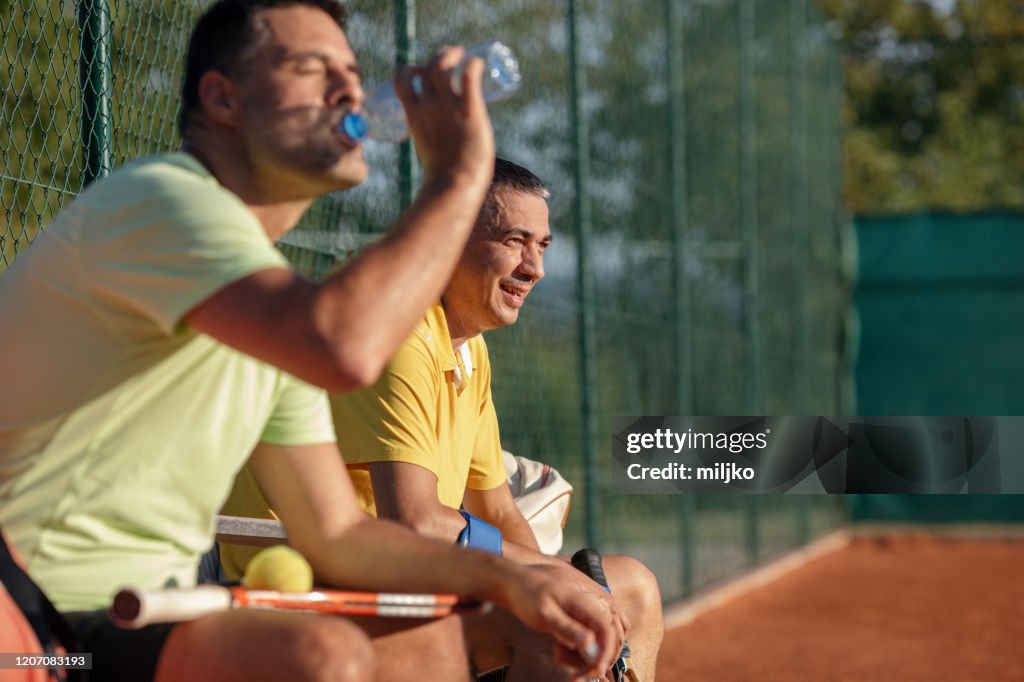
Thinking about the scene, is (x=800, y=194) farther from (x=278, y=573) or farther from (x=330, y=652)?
(x=330, y=652)

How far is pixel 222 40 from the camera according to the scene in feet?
6.70

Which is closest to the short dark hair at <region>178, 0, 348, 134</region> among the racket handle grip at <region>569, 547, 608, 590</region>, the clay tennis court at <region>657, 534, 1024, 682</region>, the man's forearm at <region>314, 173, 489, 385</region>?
the man's forearm at <region>314, 173, 489, 385</region>

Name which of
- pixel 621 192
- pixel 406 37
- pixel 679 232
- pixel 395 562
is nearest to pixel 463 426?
pixel 395 562

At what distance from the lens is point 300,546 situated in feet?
7.11

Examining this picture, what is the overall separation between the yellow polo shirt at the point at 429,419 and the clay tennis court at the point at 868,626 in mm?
2689

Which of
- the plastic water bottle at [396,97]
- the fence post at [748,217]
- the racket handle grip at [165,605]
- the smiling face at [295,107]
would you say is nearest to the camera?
the racket handle grip at [165,605]

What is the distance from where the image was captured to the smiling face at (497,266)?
3.50 m

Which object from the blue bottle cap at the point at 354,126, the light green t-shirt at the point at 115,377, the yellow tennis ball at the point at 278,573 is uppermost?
the blue bottle cap at the point at 354,126

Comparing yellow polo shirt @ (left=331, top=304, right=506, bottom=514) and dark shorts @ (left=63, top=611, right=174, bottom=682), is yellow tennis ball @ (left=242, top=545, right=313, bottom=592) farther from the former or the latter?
yellow polo shirt @ (left=331, top=304, right=506, bottom=514)

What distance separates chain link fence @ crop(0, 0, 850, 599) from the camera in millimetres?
3759

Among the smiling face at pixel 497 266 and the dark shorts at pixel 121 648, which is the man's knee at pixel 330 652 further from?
the smiling face at pixel 497 266

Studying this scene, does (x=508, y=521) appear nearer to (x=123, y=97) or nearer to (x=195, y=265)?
(x=123, y=97)

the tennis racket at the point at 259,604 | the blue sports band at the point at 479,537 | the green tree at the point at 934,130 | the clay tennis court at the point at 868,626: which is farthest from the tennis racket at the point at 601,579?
the green tree at the point at 934,130

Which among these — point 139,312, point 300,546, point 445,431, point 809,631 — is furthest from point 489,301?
point 809,631
